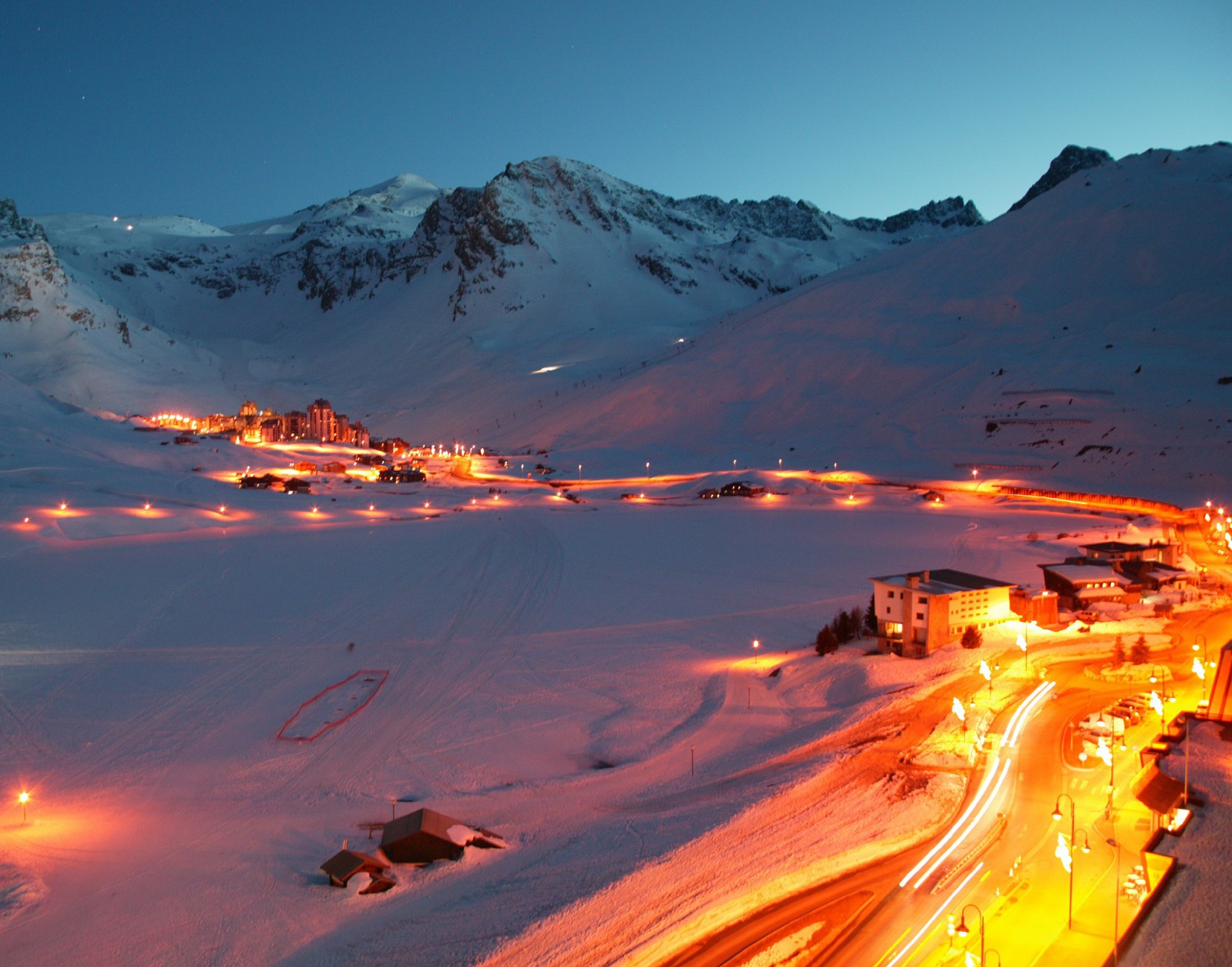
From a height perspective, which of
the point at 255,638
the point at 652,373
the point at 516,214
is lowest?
the point at 255,638

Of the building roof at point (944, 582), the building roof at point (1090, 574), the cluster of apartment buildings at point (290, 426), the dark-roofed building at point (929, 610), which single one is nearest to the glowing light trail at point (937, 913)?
the dark-roofed building at point (929, 610)

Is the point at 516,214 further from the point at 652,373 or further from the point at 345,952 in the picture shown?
the point at 345,952

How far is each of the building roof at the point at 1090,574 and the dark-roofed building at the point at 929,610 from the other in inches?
111

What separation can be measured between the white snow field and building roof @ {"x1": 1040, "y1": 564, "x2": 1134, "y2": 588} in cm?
313

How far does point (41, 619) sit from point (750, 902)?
19.4 metres

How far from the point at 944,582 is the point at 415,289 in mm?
117813

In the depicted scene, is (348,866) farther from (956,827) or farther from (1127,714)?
(1127,714)

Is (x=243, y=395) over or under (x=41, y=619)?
over

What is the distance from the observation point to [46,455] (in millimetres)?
38531

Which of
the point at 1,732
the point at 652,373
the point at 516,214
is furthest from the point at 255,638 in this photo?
the point at 516,214

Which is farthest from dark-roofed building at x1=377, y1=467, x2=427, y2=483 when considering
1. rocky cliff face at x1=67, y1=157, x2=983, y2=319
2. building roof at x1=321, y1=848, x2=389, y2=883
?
rocky cliff face at x1=67, y1=157, x2=983, y2=319

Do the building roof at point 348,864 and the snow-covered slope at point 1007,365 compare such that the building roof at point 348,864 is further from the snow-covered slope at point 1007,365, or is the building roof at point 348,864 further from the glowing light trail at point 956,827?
the snow-covered slope at point 1007,365

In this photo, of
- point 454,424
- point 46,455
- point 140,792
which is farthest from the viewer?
point 454,424

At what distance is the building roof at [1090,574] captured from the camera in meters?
21.0
